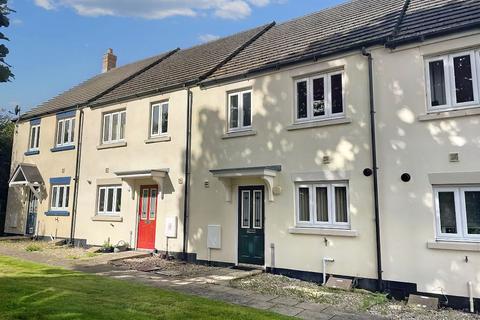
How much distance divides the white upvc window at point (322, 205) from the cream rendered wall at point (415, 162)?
1.14 m

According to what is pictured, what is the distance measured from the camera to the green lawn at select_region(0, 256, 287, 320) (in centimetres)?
647

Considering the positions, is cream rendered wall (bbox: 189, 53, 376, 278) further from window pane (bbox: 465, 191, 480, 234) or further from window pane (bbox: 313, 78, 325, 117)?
window pane (bbox: 465, 191, 480, 234)

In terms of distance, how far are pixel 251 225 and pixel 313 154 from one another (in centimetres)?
316


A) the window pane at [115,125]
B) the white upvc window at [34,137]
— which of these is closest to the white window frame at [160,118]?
the window pane at [115,125]

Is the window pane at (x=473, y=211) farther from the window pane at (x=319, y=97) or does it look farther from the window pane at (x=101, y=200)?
the window pane at (x=101, y=200)

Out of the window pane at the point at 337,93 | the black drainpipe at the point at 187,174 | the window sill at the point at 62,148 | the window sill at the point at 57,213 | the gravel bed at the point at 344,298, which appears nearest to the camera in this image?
the gravel bed at the point at 344,298

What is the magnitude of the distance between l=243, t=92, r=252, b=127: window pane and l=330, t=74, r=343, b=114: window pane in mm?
2971

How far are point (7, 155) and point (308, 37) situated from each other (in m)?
20.3

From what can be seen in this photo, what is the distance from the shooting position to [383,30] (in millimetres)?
10758

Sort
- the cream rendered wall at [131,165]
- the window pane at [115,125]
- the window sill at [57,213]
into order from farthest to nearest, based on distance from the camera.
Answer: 1. the window sill at [57,213]
2. the window pane at [115,125]
3. the cream rendered wall at [131,165]

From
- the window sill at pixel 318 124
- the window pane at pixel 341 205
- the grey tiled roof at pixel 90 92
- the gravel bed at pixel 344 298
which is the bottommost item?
the gravel bed at pixel 344 298

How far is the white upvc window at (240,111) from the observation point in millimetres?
12852

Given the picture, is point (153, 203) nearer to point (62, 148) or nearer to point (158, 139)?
point (158, 139)

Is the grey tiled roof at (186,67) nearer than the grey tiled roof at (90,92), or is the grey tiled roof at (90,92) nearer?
the grey tiled roof at (186,67)
